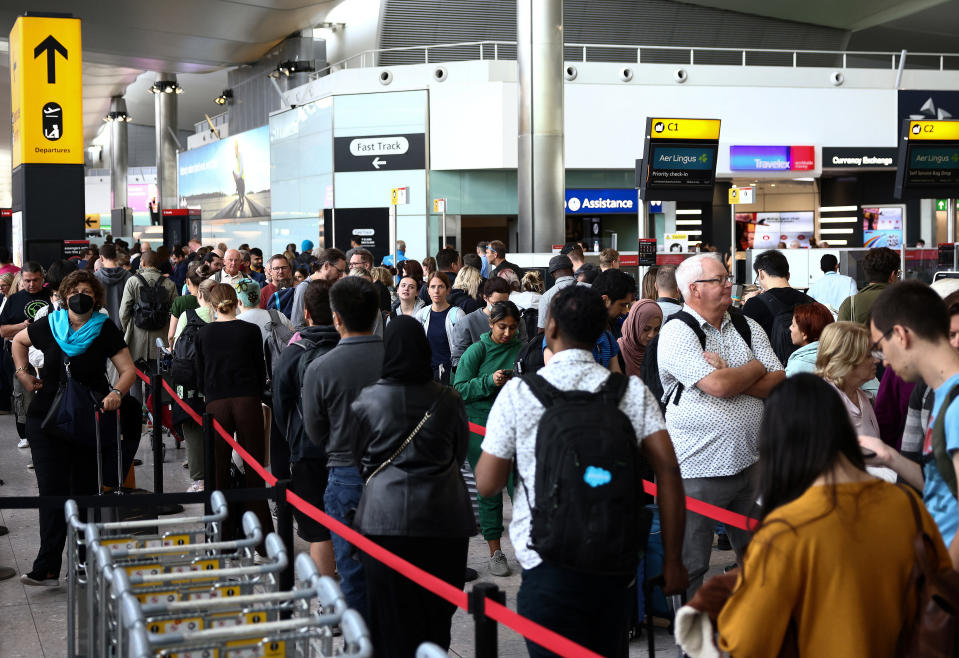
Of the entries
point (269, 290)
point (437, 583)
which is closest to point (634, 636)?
point (437, 583)

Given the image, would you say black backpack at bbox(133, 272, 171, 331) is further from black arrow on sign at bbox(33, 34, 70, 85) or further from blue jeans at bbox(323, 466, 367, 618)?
blue jeans at bbox(323, 466, 367, 618)

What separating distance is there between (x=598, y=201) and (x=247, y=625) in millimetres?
24618

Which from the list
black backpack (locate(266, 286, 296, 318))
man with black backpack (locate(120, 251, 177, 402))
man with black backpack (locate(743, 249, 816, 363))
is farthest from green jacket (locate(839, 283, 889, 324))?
man with black backpack (locate(120, 251, 177, 402))

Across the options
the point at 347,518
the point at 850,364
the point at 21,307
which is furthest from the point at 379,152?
the point at 850,364

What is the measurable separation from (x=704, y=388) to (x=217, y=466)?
3.72 m

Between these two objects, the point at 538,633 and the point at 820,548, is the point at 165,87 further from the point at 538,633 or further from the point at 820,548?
the point at 820,548

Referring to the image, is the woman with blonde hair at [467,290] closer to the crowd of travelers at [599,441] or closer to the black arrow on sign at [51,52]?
the crowd of travelers at [599,441]

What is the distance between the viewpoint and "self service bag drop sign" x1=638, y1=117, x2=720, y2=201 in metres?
13.0

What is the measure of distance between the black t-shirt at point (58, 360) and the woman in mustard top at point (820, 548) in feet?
16.3

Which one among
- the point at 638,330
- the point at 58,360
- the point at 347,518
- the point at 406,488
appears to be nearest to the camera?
the point at 406,488

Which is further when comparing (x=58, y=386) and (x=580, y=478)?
(x=58, y=386)

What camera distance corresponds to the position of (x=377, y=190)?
27.4 m

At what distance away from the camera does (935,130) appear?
16.1 metres

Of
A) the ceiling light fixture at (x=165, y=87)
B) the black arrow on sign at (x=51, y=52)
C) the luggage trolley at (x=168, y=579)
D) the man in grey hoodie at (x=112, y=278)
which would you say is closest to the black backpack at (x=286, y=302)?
the man in grey hoodie at (x=112, y=278)
